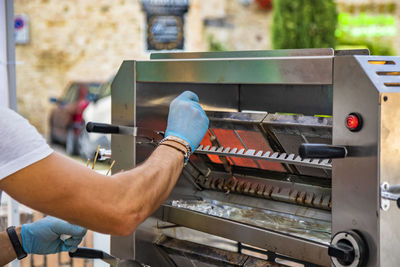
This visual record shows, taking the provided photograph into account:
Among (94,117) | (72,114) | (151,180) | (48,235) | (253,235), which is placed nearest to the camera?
(151,180)

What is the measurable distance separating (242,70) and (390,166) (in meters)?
0.46

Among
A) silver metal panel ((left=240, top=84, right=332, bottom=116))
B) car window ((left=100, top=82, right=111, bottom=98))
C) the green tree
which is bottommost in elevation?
silver metal panel ((left=240, top=84, right=332, bottom=116))

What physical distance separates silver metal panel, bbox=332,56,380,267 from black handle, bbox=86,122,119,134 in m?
0.79

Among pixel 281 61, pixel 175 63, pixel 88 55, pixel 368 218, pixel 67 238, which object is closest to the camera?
pixel 368 218

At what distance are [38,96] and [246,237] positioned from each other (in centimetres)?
1179

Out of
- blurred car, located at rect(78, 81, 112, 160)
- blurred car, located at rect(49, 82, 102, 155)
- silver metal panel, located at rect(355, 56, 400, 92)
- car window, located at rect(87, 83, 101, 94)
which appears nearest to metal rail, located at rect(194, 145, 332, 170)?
silver metal panel, located at rect(355, 56, 400, 92)

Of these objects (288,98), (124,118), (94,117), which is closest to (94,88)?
(94,117)

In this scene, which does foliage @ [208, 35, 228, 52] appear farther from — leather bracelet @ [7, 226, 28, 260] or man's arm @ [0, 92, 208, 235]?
man's arm @ [0, 92, 208, 235]

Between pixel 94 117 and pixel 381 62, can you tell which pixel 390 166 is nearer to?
pixel 381 62

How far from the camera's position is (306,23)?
8.29 metres

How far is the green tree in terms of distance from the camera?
8.30m

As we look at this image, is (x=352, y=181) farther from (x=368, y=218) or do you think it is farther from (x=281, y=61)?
(x=281, y=61)

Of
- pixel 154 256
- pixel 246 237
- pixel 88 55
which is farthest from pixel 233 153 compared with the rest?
pixel 88 55

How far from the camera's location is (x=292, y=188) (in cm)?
173
